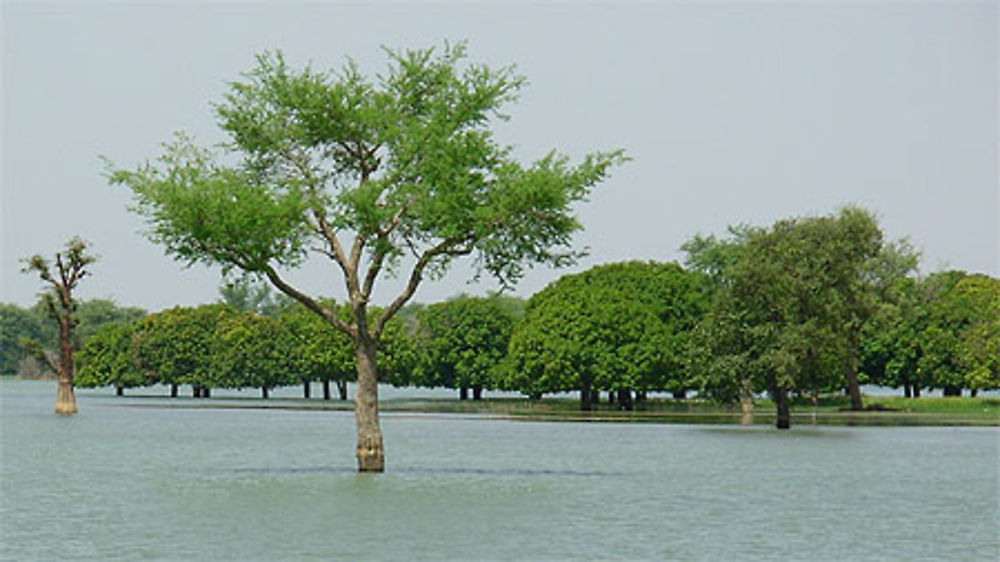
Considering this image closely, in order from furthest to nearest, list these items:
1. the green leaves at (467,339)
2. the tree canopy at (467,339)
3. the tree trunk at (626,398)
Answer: the tree canopy at (467,339)
the green leaves at (467,339)
the tree trunk at (626,398)

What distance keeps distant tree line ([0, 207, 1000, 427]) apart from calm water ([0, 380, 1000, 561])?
928 cm

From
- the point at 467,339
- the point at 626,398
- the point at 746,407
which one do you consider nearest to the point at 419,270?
the point at 746,407

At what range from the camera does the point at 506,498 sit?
4656cm

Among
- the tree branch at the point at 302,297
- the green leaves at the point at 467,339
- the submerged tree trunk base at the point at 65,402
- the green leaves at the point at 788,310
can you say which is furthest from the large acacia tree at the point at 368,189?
the green leaves at the point at 467,339

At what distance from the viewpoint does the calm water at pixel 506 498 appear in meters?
34.5

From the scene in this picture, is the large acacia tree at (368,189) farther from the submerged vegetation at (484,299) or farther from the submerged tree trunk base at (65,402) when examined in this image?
the submerged tree trunk base at (65,402)

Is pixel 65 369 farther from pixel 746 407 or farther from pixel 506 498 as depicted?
pixel 506 498

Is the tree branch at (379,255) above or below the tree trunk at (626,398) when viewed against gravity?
above

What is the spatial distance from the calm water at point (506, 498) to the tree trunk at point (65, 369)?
801 inches

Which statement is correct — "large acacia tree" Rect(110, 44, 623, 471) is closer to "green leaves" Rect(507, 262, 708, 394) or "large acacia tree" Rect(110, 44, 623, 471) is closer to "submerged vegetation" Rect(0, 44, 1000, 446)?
"submerged vegetation" Rect(0, 44, 1000, 446)

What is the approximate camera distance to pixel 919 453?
74.3m

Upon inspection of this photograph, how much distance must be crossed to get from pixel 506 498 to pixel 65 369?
7651 centimetres

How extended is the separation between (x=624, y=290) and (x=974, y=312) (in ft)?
125

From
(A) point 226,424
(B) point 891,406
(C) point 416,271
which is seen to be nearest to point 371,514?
(C) point 416,271
